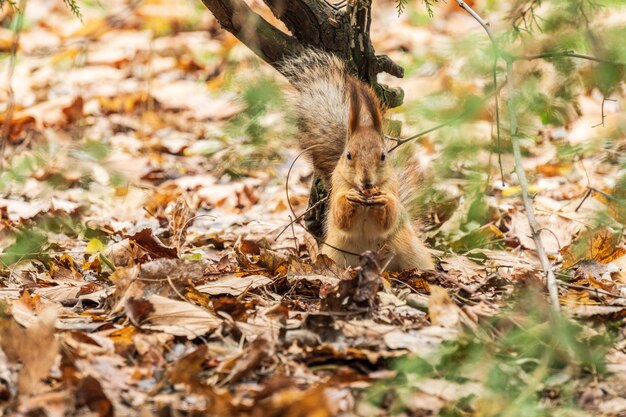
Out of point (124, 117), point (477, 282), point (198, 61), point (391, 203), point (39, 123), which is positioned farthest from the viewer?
point (198, 61)

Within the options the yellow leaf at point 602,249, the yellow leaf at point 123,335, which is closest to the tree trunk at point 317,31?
the yellow leaf at point 602,249

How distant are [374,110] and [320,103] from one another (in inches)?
15.2

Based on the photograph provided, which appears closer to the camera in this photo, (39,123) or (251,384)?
(251,384)

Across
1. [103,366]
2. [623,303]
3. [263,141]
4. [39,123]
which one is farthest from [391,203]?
[39,123]

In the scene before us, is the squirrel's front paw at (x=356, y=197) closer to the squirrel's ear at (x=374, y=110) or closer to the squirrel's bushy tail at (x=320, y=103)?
the squirrel's ear at (x=374, y=110)

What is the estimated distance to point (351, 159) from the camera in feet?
9.87

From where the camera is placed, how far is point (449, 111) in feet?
5.81

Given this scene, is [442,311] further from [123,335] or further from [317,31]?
[317,31]

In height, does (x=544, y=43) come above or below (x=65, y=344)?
above

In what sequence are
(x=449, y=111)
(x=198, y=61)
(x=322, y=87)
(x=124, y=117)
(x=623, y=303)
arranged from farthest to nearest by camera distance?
(x=198, y=61) → (x=124, y=117) → (x=322, y=87) → (x=623, y=303) → (x=449, y=111)

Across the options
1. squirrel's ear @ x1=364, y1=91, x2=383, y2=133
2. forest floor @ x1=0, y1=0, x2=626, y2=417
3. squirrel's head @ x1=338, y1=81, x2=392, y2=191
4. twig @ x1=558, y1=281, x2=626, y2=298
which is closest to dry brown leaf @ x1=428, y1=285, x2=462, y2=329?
forest floor @ x1=0, y1=0, x2=626, y2=417

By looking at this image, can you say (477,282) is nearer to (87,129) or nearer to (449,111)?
(449,111)

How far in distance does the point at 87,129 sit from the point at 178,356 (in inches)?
175

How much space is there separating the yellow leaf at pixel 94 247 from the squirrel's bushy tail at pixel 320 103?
0.93 m
